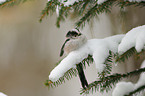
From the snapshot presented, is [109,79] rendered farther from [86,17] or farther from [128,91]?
[86,17]

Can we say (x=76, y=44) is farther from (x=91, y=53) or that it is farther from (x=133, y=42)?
(x=133, y=42)

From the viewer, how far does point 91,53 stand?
42 centimetres

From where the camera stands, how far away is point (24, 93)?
2395 mm

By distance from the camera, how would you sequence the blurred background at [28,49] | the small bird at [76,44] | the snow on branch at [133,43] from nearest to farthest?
1. the snow on branch at [133,43]
2. the small bird at [76,44]
3. the blurred background at [28,49]

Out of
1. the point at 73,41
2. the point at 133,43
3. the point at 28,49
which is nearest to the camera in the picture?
the point at 133,43

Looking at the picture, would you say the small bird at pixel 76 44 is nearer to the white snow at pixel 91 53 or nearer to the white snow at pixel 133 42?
the white snow at pixel 91 53

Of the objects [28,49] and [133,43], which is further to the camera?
[28,49]

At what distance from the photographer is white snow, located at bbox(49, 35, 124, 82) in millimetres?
384

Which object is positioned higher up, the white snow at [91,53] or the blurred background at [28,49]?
the blurred background at [28,49]

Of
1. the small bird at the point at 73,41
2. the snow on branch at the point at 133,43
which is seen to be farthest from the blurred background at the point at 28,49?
the snow on branch at the point at 133,43

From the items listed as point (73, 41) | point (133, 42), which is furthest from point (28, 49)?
point (133, 42)

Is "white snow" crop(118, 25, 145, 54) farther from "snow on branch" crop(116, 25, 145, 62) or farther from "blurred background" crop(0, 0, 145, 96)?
"blurred background" crop(0, 0, 145, 96)

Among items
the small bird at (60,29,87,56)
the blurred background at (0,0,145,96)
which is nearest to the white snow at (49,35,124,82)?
the small bird at (60,29,87,56)

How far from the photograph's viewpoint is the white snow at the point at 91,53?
384mm
